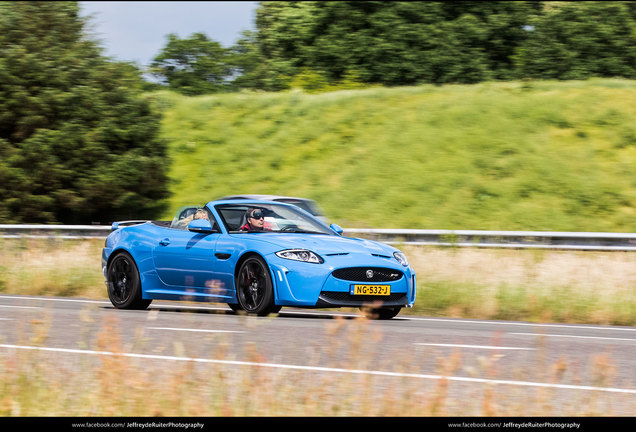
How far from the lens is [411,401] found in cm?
617

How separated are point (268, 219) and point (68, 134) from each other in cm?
1994

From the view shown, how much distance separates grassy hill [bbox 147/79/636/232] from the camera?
31219mm

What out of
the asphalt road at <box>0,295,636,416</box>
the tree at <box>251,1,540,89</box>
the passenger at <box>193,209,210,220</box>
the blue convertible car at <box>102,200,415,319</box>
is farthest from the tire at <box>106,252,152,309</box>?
the tree at <box>251,1,540,89</box>

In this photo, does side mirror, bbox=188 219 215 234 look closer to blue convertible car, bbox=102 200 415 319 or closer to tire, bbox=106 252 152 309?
blue convertible car, bbox=102 200 415 319

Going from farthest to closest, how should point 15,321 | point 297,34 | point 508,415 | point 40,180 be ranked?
point 297,34
point 40,180
point 15,321
point 508,415

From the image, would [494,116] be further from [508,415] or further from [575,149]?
[508,415]

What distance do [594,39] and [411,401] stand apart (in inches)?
1886

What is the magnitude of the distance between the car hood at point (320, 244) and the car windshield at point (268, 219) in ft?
1.11

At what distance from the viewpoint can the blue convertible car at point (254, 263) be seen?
12203mm

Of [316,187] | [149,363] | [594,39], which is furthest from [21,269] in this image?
[594,39]

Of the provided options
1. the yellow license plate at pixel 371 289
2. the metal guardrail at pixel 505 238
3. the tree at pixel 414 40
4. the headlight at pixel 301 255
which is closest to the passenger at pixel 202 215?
the headlight at pixel 301 255

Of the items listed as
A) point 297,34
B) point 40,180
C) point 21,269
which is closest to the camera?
point 21,269

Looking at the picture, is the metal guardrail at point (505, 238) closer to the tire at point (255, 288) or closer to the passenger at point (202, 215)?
the passenger at point (202, 215)

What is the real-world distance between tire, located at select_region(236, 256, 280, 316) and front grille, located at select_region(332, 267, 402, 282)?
796 millimetres
